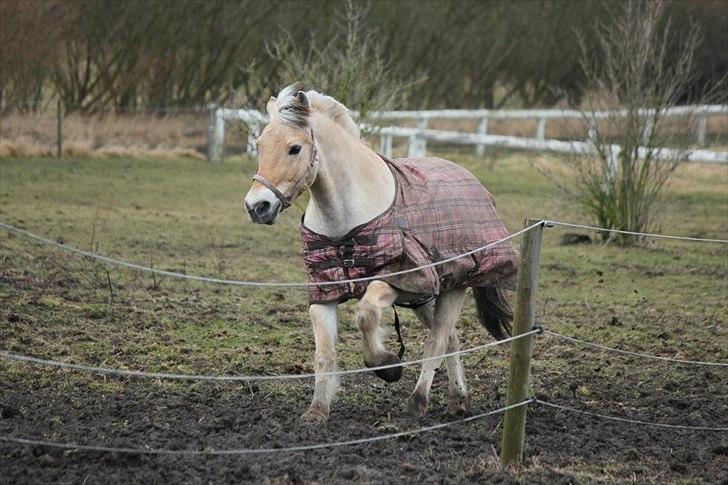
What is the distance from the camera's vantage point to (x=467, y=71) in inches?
1169

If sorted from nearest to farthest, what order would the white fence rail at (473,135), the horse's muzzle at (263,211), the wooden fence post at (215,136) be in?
the horse's muzzle at (263,211), the white fence rail at (473,135), the wooden fence post at (215,136)

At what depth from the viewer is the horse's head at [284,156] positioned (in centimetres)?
562

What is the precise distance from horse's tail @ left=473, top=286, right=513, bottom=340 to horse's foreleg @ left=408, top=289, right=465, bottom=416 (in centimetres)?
46

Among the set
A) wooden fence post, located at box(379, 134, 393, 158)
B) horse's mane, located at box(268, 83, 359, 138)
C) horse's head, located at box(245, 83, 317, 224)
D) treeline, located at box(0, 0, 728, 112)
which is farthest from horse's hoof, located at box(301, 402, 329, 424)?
wooden fence post, located at box(379, 134, 393, 158)

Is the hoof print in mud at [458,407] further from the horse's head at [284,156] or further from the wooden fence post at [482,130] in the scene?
the wooden fence post at [482,130]

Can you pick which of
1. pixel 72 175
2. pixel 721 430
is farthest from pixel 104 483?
pixel 72 175

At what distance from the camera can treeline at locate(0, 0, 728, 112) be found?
21.6 metres

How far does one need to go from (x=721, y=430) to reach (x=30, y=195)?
1157cm

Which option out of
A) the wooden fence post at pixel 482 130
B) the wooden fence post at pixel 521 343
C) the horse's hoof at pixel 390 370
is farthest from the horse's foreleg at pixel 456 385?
the wooden fence post at pixel 482 130

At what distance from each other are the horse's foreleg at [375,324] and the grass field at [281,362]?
14.2 inches

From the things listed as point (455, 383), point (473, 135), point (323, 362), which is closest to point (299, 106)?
point (323, 362)

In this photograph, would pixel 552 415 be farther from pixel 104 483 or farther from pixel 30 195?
pixel 30 195

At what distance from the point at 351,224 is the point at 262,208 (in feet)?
1.82

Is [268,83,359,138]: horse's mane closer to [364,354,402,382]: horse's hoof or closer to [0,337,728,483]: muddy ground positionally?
[364,354,402,382]: horse's hoof
